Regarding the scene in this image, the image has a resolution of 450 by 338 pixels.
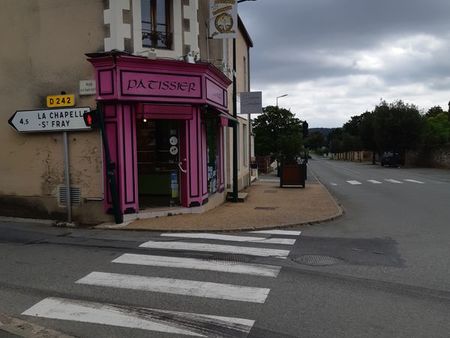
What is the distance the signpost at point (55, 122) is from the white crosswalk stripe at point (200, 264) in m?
4.77

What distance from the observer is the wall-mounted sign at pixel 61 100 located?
12227mm

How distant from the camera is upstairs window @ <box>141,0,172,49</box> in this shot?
12.5m

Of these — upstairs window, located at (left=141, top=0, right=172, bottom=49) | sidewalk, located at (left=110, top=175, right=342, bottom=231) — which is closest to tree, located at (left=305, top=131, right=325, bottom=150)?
sidewalk, located at (left=110, top=175, right=342, bottom=231)

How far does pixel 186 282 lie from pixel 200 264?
A: 1007 mm

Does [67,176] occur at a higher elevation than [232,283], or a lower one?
higher

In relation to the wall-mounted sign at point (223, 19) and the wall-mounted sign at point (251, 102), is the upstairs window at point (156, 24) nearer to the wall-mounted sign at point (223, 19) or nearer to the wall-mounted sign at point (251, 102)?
the wall-mounted sign at point (223, 19)

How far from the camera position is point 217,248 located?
29.2ft

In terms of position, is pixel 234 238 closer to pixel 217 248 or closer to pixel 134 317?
pixel 217 248

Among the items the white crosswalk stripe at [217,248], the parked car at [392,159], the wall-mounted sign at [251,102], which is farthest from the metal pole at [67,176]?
the parked car at [392,159]

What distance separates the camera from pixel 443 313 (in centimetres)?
545

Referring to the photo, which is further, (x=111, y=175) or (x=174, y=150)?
(x=174, y=150)

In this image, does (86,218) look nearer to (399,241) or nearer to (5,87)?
(5,87)

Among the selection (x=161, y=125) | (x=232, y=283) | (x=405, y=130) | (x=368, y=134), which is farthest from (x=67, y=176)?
(x=368, y=134)

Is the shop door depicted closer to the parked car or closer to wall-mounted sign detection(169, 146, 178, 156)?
wall-mounted sign detection(169, 146, 178, 156)
